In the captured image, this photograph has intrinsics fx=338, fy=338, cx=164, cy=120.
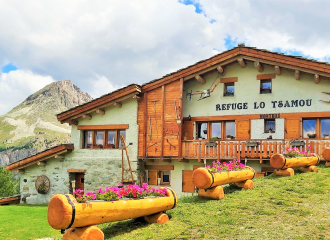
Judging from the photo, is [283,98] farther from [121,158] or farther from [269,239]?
[269,239]

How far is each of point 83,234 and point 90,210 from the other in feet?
1.63

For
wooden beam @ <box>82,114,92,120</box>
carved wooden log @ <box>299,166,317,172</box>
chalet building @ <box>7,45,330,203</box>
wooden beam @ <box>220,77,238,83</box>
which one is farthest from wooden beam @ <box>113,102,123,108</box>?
carved wooden log @ <box>299,166,317,172</box>

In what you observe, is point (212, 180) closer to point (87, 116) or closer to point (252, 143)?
point (252, 143)

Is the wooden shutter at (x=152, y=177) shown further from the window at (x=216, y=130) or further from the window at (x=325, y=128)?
the window at (x=325, y=128)

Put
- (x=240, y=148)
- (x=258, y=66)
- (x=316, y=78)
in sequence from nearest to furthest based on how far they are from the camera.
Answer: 1. (x=316, y=78)
2. (x=258, y=66)
3. (x=240, y=148)

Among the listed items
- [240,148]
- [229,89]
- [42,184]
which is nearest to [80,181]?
[42,184]

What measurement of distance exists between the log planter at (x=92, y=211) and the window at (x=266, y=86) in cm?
1069

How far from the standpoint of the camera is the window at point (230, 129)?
17891 millimetres

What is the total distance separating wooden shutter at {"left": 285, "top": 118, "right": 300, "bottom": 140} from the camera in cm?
1636

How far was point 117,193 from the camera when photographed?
26.1 ft

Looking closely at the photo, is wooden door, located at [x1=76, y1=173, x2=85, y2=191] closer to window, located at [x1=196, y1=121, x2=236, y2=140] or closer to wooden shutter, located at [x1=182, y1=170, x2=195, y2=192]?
wooden shutter, located at [x1=182, y1=170, x2=195, y2=192]

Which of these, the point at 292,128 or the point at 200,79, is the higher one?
the point at 200,79

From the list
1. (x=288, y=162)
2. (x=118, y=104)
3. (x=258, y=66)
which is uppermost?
(x=258, y=66)

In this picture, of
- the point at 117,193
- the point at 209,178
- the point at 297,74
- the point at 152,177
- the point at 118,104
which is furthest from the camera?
the point at 118,104
